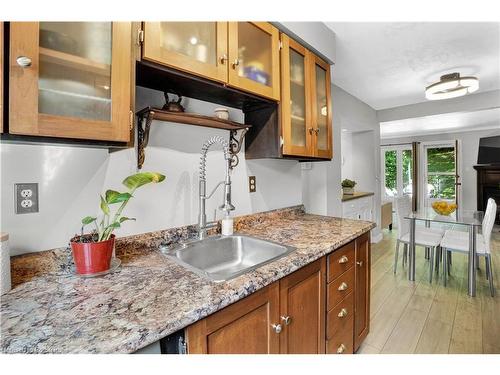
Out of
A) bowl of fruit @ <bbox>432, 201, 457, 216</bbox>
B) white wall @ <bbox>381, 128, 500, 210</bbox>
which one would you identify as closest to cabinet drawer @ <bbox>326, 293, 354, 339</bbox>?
bowl of fruit @ <bbox>432, 201, 457, 216</bbox>

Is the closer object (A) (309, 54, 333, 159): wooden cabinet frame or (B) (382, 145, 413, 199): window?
(A) (309, 54, 333, 159): wooden cabinet frame

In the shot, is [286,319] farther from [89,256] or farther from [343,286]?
[89,256]

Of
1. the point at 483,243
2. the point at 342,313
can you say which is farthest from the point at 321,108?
the point at 483,243

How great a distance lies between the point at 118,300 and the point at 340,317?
119 cm

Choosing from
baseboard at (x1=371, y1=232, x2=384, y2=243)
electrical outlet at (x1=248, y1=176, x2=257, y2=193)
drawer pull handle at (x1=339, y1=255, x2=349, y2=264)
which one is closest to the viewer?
drawer pull handle at (x1=339, y1=255, x2=349, y2=264)

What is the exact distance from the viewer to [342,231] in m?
1.53

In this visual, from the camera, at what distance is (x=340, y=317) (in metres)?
1.41

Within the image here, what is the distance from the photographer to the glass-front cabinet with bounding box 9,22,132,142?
708 mm

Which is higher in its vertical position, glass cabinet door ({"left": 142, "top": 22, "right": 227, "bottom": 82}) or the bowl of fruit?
glass cabinet door ({"left": 142, "top": 22, "right": 227, "bottom": 82})

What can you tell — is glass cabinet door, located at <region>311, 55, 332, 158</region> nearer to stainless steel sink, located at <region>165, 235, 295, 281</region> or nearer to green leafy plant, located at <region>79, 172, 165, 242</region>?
stainless steel sink, located at <region>165, 235, 295, 281</region>

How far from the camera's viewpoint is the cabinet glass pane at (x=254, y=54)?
133 cm

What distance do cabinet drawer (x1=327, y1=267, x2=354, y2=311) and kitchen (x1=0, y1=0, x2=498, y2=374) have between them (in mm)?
11

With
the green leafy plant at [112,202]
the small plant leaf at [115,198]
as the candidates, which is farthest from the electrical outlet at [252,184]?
the small plant leaf at [115,198]
